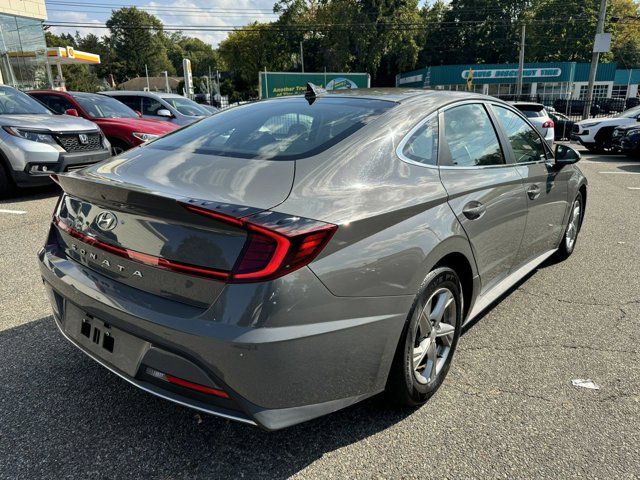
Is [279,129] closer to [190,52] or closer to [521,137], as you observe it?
[521,137]

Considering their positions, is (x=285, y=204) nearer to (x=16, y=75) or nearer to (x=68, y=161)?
(x=68, y=161)

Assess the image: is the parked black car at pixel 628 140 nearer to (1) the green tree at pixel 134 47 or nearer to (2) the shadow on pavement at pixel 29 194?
(2) the shadow on pavement at pixel 29 194

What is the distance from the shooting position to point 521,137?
3.63m

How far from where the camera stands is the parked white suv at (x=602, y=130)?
1455 cm

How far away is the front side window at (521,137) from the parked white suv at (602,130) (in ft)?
41.1

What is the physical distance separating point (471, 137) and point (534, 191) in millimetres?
796

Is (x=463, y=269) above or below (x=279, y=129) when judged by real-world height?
below

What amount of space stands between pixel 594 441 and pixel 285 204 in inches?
72.7

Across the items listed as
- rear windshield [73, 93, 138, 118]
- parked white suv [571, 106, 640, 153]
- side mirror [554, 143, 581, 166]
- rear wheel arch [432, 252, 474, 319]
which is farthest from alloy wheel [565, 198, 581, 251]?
parked white suv [571, 106, 640, 153]

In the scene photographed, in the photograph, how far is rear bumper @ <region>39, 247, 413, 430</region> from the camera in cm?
174

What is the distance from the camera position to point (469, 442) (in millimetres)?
2271

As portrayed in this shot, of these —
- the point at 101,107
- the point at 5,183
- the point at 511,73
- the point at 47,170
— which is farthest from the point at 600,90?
the point at 5,183

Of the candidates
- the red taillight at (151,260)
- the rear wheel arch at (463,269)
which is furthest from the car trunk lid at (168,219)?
the rear wheel arch at (463,269)

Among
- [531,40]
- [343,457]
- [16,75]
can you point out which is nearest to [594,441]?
[343,457]
